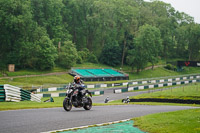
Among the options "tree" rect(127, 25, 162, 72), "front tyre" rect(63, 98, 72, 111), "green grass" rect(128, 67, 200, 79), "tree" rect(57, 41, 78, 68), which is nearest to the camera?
"front tyre" rect(63, 98, 72, 111)

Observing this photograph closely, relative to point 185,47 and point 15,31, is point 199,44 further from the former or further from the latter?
point 15,31

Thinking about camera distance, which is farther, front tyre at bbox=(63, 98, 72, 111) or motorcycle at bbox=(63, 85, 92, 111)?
motorcycle at bbox=(63, 85, 92, 111)

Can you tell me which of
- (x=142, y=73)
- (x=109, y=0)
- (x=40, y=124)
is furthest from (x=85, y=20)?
(x=40, y=124)

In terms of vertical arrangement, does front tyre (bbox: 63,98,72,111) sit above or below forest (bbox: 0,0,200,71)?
below

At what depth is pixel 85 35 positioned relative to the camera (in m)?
102

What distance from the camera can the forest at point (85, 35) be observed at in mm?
70750

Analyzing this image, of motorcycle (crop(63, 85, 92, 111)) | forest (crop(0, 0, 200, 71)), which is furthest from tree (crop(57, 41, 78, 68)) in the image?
motorcycle (crop(63, 85, 92, 111))

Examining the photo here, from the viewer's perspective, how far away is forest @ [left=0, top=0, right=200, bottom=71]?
70750 millimetres

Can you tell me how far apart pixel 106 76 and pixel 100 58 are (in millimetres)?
20470

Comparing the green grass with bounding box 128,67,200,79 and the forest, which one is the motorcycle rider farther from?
the green grass with bounding box 128,67,200,79

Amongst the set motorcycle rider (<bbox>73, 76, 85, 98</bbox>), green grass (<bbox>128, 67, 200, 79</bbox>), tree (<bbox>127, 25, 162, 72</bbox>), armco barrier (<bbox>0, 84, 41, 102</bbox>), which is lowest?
green grass (<bbox>128, 67, 200, 79</bbox>)

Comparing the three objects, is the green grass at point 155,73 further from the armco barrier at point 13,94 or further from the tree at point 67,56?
the armco barrier at point 13,94

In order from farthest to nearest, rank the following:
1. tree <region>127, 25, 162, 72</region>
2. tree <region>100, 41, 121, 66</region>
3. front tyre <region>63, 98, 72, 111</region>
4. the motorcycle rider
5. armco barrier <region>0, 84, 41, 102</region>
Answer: tree <region>100, 41, 121, 66</region>
tree <region>127, 25, 162, 72</region>
armco barrier <region>0, 84, 41, 102</region>
the motorcycle rider
front tyre <region>63, 98, 72, 111</region>

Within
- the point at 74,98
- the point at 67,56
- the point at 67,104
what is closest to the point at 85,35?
the point at 67,56
